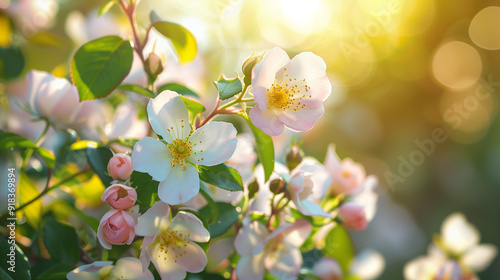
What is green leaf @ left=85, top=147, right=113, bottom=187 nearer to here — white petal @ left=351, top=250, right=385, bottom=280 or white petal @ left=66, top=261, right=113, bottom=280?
white petal @ left=66, top=261, right=113, bottom=280

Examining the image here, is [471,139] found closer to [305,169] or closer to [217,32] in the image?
[217,32]

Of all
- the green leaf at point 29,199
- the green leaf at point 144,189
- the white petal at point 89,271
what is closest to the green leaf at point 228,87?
the green leaf at point 144,189

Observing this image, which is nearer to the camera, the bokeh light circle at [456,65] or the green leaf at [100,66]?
the green leaf at [100,66]

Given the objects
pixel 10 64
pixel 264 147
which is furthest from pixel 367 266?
pixel 10 64

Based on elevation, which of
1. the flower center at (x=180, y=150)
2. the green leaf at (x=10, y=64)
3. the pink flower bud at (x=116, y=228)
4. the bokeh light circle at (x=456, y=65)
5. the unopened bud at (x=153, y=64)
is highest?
the bokeh light circle at (x=456, y=65)

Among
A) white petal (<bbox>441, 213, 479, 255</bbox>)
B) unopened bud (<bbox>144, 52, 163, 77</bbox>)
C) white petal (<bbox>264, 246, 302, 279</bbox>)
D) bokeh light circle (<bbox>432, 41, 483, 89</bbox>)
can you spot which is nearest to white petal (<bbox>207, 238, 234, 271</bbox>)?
white petal (<bbox>264, 246, 302, 279</bbox>)

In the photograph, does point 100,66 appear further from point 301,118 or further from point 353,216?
point 353,216

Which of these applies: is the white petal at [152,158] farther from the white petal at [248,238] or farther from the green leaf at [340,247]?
the green leaf at [340,247]
